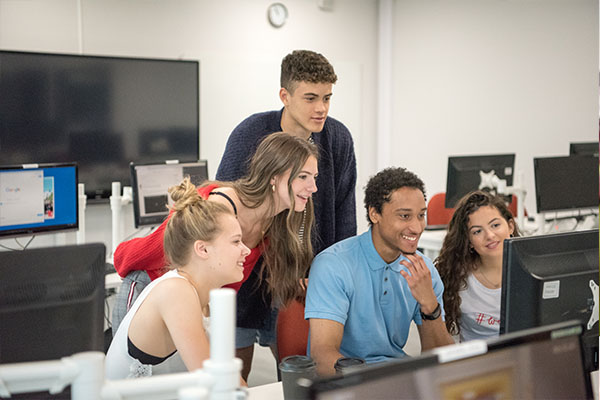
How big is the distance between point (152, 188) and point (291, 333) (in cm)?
Result: 184

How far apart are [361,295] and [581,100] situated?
4005 millimetres

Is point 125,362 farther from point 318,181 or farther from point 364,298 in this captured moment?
point 318,181

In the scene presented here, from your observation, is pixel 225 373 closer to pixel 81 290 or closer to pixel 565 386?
pixel 81 290

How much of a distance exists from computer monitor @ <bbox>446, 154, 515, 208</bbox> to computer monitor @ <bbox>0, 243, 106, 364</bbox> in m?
3.14

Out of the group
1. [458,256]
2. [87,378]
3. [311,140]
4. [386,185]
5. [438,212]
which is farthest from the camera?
[438,212]

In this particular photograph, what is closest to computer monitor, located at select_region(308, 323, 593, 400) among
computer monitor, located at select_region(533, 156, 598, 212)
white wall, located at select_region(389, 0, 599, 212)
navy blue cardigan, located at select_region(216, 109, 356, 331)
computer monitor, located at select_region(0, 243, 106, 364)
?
computer monitor, located at select_region(0, 243, 106, 364)

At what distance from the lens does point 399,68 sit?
20.6ft

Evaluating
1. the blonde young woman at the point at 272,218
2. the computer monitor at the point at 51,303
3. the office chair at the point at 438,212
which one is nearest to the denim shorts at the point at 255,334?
the blonde young woman at the point at 272,218

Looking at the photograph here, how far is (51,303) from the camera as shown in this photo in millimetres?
1178

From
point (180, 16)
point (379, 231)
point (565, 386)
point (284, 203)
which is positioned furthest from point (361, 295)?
point (180, 16)

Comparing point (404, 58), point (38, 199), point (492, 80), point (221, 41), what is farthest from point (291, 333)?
point (404, 58)

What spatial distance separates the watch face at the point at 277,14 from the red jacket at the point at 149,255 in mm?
3763

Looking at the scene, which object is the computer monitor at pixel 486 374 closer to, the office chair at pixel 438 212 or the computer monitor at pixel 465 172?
the computer monitor at pixel 465 172

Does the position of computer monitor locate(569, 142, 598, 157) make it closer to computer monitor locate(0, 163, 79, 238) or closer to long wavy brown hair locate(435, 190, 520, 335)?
long wavy brown hair locate(435, 190, 520, 335)
